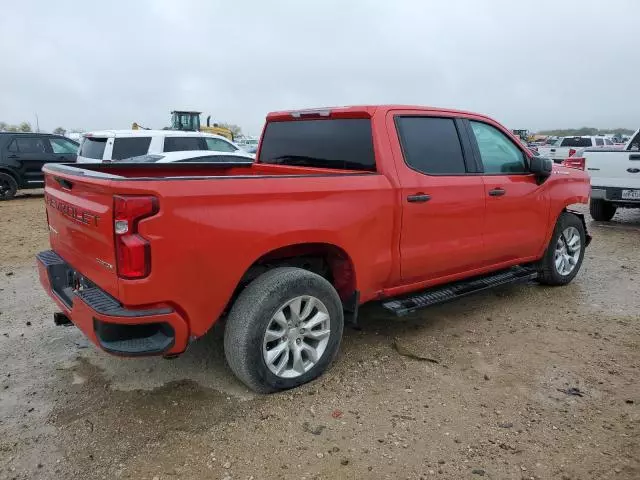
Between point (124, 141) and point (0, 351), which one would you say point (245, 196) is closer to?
point (0, 351)

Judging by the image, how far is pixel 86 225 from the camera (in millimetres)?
2877

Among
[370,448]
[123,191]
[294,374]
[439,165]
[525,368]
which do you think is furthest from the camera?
[439,165]

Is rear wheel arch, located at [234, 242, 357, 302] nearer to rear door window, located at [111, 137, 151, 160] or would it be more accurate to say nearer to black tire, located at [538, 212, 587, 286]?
black tire, located at [538, 212, 587, 286]

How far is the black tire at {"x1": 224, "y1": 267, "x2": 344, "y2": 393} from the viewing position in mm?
3027

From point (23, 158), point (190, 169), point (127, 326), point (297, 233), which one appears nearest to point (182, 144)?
point (23, 158)

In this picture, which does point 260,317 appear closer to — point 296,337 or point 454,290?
point 296,337

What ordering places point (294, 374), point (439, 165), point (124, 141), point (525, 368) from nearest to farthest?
1. point (294, 374)
2. point (525, 368)
3. point (439, 165)
4. point (124, 141)

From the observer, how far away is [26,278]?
566 centimetres

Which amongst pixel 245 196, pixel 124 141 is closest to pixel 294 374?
pixel 245 196

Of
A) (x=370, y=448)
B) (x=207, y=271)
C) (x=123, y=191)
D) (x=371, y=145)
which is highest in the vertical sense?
(x=371, y=145)

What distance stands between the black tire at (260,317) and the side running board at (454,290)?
A: 0.71 metres

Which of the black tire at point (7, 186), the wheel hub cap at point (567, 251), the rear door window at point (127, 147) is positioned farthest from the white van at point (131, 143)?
the wheel hub cap at point (567, 251)

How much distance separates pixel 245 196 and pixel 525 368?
7.68ft

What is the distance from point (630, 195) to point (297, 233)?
25.1 ft
